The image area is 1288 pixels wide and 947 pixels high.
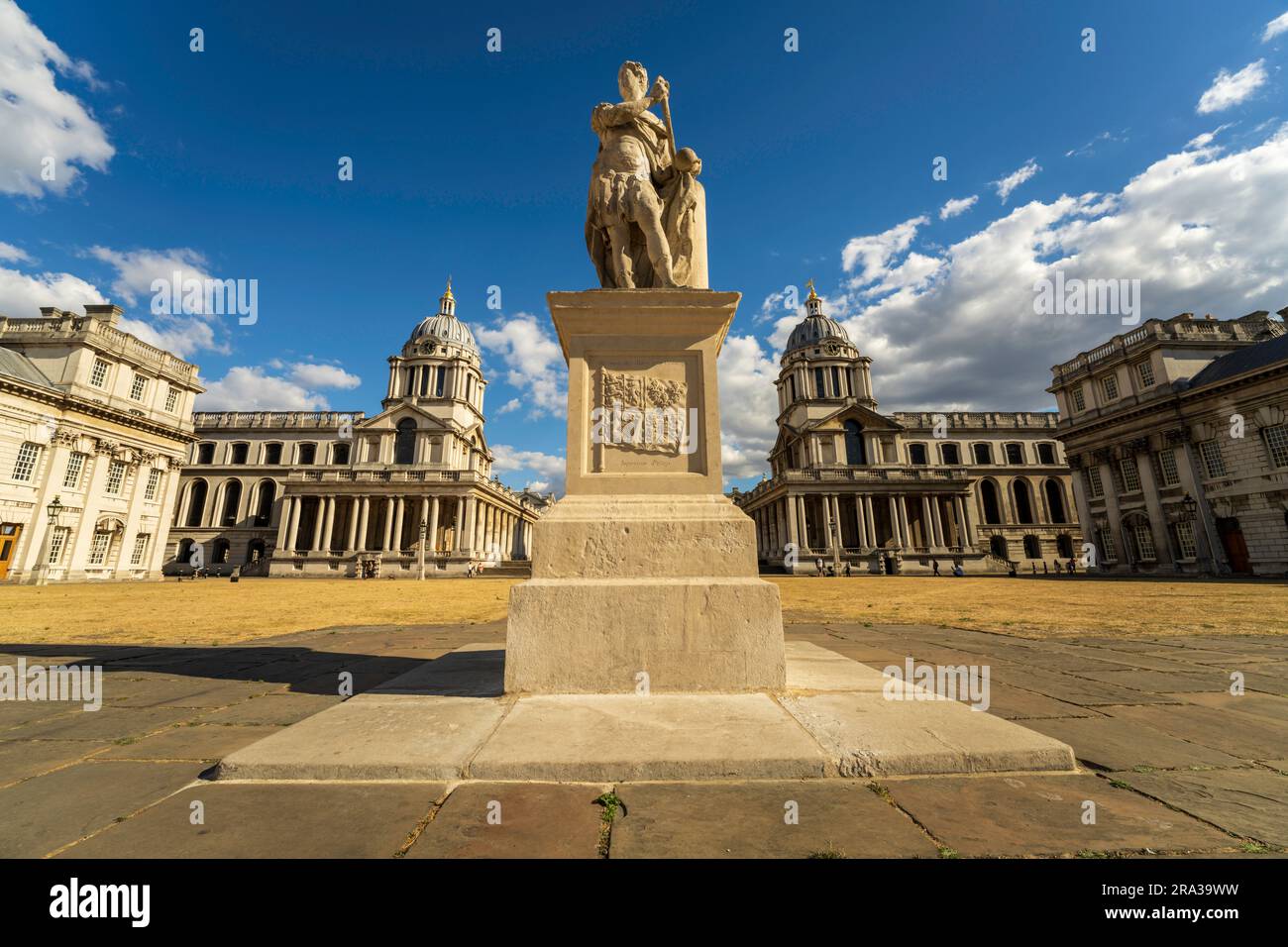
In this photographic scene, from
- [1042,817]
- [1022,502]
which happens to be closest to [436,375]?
[1042,817]

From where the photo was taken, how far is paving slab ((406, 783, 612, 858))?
1.60 metres

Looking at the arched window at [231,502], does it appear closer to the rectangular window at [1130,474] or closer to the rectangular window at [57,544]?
the rectangular window at [57,544]

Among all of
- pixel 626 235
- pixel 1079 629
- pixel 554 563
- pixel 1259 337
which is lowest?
pixel 1079 629

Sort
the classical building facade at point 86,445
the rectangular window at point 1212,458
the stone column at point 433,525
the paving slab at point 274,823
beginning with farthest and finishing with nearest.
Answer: the stone column at point 433,525
the rectangular window at point 1212,458
the classical building facade at point 86,445
the paving slab at point 274,823

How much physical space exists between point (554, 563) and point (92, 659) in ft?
17.6

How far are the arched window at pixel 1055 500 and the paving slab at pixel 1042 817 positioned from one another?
6492 centimetres

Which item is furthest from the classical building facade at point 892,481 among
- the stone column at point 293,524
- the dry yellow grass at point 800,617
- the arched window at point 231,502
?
the arched window at point 231,502

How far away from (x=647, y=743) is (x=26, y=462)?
41149mm

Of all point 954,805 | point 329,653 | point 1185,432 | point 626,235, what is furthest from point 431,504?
point 1185,432

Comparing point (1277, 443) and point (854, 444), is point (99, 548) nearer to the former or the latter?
point (854, 444)

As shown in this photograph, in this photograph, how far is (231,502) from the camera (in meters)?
53.0

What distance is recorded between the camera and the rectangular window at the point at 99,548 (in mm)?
29672
